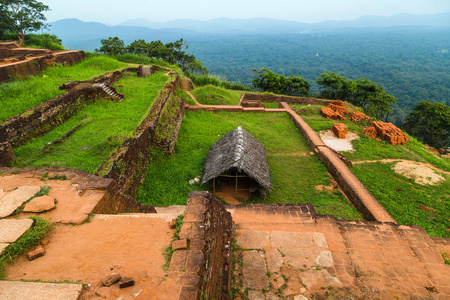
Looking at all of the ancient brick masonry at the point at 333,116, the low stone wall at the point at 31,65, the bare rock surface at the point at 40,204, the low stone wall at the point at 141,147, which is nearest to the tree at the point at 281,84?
the ancient brick masonry at the point at 333,116

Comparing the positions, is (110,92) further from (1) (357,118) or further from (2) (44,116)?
(1) (357,118)

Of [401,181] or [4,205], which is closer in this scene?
[4,205]

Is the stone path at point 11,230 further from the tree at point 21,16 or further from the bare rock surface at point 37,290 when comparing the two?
the tree at point 21,16

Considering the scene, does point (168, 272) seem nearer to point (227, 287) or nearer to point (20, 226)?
point (227, 287)

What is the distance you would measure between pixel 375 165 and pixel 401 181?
1.53 metres

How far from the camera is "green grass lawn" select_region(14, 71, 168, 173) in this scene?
7379 mm

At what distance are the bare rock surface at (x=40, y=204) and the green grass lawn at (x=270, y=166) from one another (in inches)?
143

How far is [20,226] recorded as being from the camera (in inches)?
154

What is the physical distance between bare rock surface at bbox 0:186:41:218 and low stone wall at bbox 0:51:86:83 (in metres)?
11.5

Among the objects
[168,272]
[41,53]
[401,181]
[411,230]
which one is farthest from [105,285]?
[41,53]

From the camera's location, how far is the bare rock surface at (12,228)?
3665mm

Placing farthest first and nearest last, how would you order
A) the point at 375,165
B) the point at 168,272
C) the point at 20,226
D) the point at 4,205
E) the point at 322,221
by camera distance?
the point at 375,165 → the point at 322,221 → the point at 4,205 → the point at 20,226 → the point at 168,272

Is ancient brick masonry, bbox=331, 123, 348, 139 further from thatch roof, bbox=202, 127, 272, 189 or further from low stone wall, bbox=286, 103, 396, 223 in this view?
thatch roof, bbox=202, 127, 272, 189

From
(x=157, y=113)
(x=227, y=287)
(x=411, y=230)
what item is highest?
(x=157, y=113)
